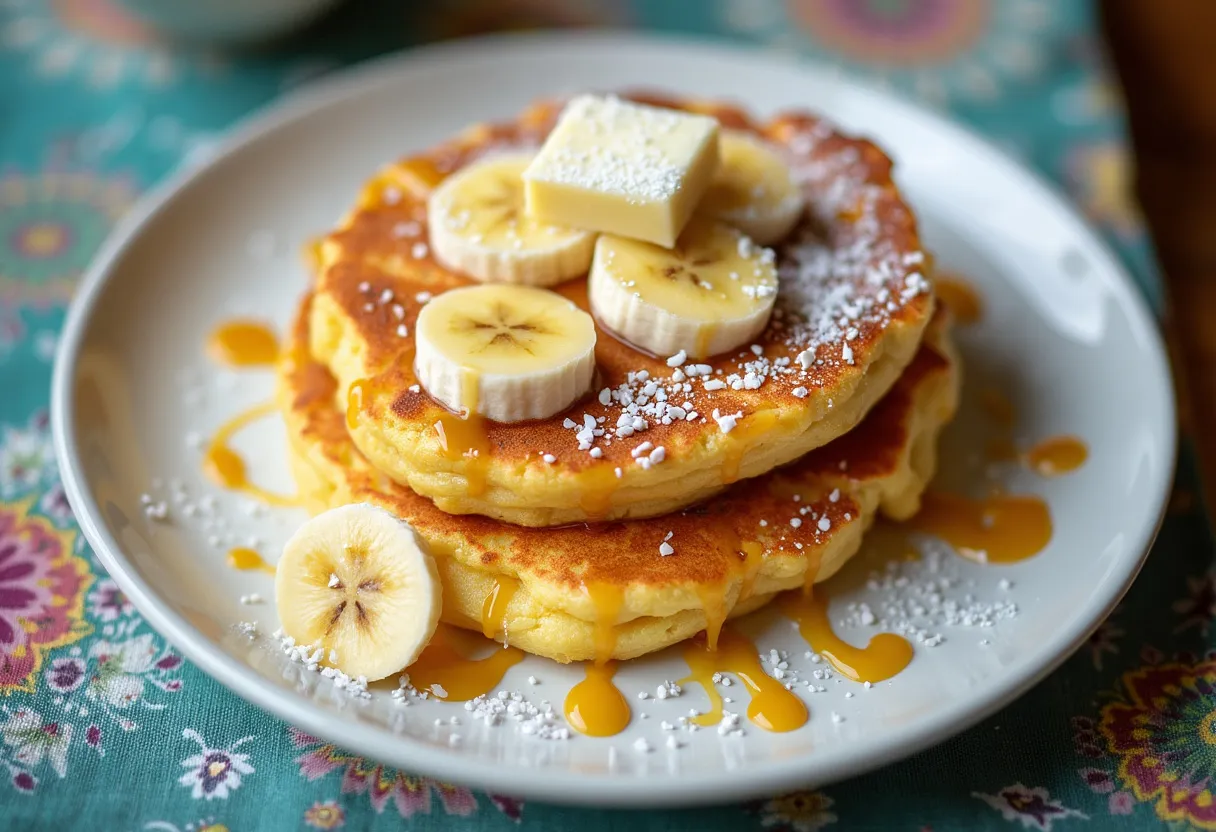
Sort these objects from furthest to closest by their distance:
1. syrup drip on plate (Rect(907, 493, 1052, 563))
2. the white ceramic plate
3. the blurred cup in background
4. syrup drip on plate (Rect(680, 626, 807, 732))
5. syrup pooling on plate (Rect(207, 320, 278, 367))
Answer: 1. the blurred cup in background
2. syrup pooling on plate (Rect(207, 320, 278, 367))
3. syrup drip on plate (Rect(907, 493, 1052, 563))
4. syrup drip on plate (Rect(680, 626, 807, 732))
5. the white ceramic plate

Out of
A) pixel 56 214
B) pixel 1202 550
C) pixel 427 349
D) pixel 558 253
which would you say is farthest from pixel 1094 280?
pixel 56 214

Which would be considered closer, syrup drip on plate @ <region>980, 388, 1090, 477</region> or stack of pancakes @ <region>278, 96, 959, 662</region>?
stack of pancakes @ <region>278, 96, 959, 662</region>

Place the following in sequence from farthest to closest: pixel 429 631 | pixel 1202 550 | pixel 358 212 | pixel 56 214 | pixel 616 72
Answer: pixel 616 72
pixel 56 214
pixel 358 212
pixel 1202 550
pixel 429 631

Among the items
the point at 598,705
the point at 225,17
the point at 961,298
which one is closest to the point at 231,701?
the point at 598,705

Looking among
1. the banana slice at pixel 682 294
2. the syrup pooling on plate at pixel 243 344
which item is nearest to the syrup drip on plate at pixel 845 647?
the banana slice at pixel 682 294

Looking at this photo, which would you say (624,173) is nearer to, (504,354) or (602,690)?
(504,354)

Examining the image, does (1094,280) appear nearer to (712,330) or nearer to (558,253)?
(712,330)

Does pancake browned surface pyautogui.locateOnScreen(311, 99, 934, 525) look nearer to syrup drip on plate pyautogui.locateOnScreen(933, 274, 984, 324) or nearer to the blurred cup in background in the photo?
syrup drip on plate pyautogui.locateOnScreen(933, 274, 984, 324)

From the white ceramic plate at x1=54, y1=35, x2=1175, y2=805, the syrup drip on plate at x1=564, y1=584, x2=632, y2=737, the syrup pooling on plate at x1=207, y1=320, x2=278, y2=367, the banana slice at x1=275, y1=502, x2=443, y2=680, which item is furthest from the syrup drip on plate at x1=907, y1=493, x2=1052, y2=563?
the syrup pooling on plate at x1=207, y1=320, x2=278, y2=367
